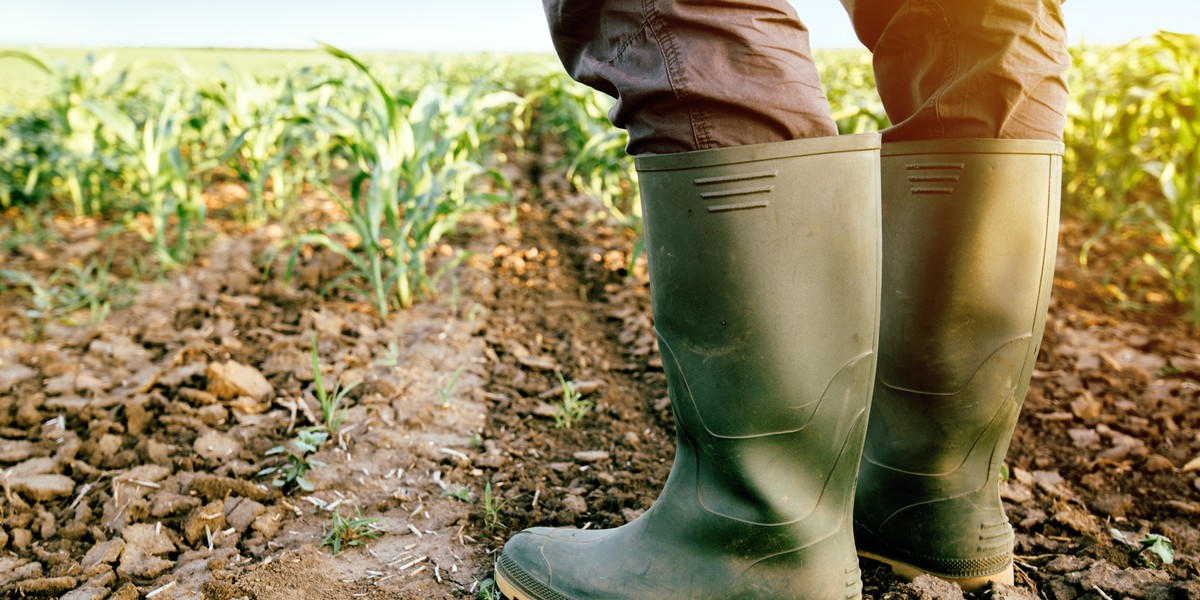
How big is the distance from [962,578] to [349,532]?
0.83m

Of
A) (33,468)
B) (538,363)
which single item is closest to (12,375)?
(33,468)

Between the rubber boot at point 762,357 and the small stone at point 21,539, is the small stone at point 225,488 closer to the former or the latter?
the small stone at point 21,539

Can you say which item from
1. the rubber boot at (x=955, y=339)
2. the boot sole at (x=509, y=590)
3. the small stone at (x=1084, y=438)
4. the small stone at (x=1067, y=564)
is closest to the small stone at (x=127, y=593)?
the boot sole at (x=509, y=590)

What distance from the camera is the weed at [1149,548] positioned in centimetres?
112

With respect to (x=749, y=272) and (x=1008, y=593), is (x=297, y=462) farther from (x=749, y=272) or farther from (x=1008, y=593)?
(x=1008, y=593)

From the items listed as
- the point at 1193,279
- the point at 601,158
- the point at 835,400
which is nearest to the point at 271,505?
the point at 835,400

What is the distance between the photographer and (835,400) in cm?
78

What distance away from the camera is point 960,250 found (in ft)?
3.00

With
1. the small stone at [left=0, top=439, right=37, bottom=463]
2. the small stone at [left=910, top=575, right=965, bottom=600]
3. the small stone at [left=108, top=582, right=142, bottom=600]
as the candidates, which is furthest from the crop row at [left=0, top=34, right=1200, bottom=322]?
the small stone at [left=910, top=575, right=965, bottom=600]

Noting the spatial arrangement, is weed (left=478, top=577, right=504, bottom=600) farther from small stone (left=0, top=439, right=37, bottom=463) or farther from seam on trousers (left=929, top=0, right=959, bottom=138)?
small stone (left=0, top=439, right=37, bottom=463)

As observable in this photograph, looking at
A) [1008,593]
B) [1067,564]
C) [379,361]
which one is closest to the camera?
[1008,593]

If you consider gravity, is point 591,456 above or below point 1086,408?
above

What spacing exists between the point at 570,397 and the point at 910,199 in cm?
91

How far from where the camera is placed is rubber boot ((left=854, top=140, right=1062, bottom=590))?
0.91 m
